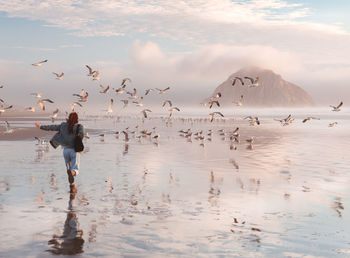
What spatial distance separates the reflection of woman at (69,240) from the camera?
862cm

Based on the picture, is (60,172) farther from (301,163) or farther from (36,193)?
Answer: (301,163)

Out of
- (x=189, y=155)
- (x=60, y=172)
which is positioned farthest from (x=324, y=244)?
(x=189, y=155)

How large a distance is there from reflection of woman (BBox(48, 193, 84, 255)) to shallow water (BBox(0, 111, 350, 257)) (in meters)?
0.02

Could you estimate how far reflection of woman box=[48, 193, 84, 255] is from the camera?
8620mm

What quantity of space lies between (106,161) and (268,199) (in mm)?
11344

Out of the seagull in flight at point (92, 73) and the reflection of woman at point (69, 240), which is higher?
the seagull in flight at point (92, 73)

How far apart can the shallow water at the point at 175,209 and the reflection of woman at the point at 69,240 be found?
0.02m

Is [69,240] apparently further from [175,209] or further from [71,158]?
[71,158]

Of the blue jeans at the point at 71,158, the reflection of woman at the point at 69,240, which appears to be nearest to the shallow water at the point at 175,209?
the reflection of woman at the point at 69,240

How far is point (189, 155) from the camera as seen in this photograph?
27.2 meters

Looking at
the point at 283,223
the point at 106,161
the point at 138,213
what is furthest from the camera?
the point at 106,161

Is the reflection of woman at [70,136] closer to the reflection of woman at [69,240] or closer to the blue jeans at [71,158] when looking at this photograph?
the blue jeans at [71,158]

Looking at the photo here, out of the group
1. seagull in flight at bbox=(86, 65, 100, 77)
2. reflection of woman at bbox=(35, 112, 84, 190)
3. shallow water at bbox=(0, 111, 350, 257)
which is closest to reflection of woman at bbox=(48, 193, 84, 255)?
shallow water at bbox=(0, 111, 350, 257)

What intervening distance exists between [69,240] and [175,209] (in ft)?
12.3
